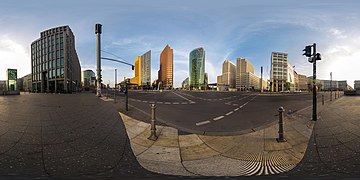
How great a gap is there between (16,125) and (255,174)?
21.3 ft

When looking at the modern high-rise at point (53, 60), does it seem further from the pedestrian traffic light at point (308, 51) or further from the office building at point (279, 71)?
the office building at point (279, 71)

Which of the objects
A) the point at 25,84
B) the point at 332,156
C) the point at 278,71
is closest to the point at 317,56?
the point at 332,156

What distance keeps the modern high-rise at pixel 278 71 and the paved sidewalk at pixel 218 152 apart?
62509 millimetres

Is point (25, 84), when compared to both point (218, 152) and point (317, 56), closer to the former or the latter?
point (218, 152)

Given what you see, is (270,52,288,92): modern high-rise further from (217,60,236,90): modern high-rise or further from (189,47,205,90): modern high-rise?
(217,60,236,90): modern high-rise

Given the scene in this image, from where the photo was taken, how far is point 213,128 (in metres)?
5.48

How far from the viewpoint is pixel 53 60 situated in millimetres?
50062

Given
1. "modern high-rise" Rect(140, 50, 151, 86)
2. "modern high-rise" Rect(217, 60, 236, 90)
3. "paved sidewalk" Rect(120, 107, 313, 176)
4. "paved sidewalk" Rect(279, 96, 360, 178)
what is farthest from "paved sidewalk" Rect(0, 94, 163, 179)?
"modern high-rise" Rect(217, 60, 236, 90)

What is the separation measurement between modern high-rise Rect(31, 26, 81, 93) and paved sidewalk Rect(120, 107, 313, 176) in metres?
50.6

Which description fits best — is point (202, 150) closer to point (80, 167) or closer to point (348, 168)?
point (80, 167)

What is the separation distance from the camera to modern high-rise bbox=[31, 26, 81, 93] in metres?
48.1

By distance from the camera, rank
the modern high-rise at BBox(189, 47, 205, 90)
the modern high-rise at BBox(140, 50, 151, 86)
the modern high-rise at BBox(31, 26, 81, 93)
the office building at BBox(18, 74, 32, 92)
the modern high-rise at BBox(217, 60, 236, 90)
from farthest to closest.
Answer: the modern high-rise at BBox(217, 60, 236, 90) < the modern high-rise at BBox(189, 47, 205, 90) < the office building at BBox(18, 74, 32, 92) < the modern high-rise at BBox(140, 50, 151, 86) < the modern high-rise at BBox(31, 26, 81, 93)

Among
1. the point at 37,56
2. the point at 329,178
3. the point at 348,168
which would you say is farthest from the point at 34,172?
the point at 37,56

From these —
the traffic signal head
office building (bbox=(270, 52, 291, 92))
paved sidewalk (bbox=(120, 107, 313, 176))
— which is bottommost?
paved sidewalk (bbox=(120, 107, 313, 176))
